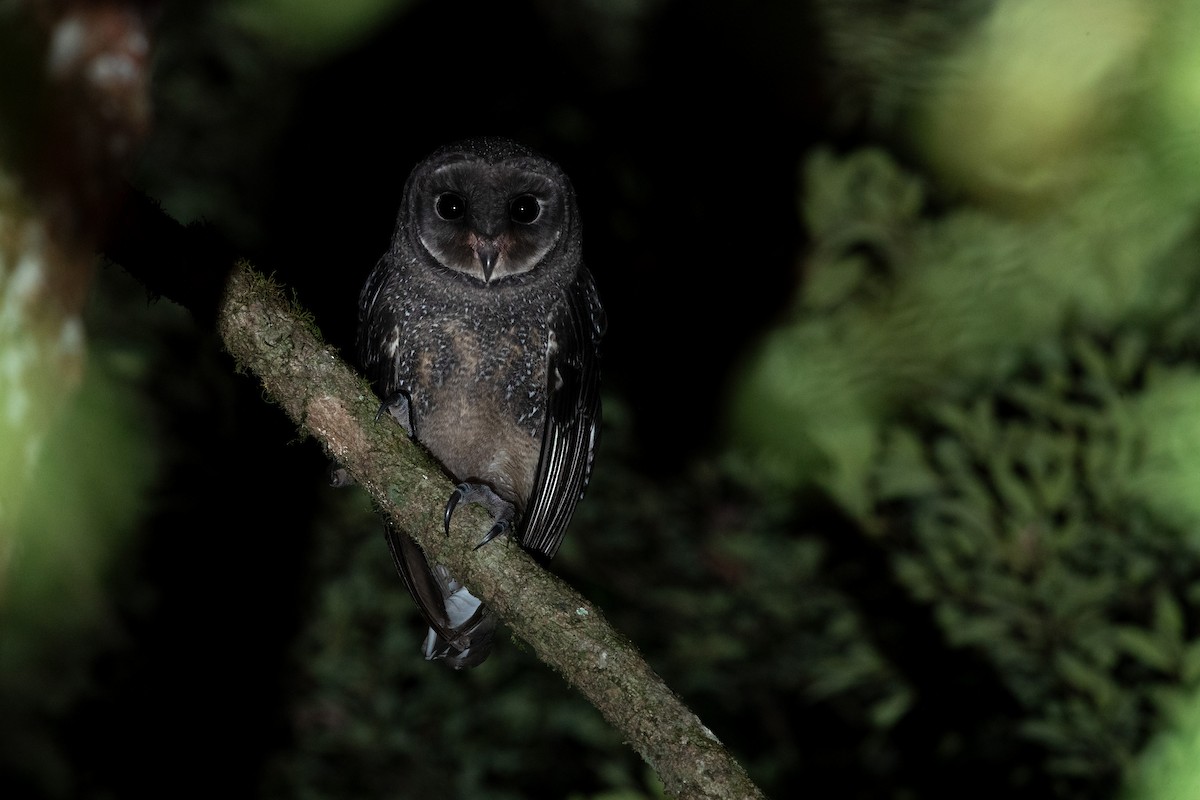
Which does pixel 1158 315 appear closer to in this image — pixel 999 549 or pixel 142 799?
pixel 999 549

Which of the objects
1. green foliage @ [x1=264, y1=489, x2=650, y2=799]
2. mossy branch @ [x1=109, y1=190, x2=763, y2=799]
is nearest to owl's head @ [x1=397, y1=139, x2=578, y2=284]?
mossy branch @ [x1=109, y1=190, x2=763, y2=799]

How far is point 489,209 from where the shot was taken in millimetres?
2596

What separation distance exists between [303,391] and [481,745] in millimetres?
2547

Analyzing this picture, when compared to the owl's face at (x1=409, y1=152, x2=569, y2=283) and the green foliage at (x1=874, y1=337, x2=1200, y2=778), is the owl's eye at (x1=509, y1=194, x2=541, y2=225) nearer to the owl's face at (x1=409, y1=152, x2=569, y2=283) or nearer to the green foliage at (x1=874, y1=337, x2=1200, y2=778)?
the owl's face at (x1=409, y1=152, x2=569, y2=283)

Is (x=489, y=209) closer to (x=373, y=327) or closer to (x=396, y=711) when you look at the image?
(x=373, y=327)

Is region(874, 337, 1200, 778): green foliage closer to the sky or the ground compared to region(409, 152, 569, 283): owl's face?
closer to the ground

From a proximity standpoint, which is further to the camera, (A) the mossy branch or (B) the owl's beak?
(B) the owl's beak

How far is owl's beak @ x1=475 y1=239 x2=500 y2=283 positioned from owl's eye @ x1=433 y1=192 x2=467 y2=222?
0.12m

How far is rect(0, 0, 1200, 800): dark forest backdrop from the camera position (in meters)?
3.19

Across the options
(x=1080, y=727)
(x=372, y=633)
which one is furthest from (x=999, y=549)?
(x=372, y=633)

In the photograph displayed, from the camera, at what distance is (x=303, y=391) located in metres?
2.07

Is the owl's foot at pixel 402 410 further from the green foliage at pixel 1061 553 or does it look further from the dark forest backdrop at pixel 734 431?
the green foliage at pixel 1061 553

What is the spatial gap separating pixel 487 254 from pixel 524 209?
7.1 inches

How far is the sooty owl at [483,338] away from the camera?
2594 mm
